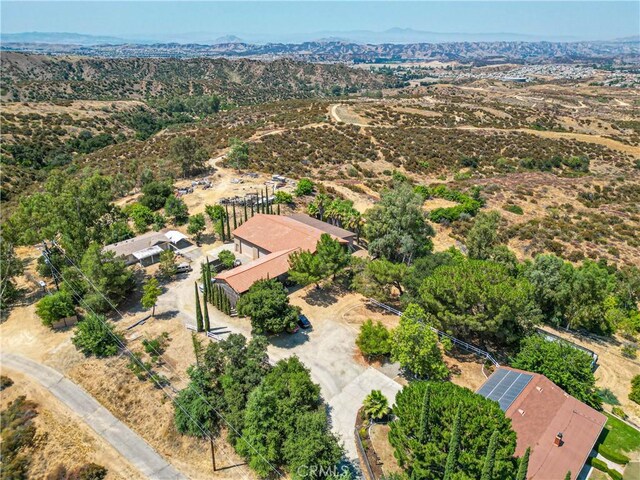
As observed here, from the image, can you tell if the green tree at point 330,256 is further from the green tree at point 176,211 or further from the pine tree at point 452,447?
the green tree at point 176,211

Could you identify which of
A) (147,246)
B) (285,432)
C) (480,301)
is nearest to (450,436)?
(285,432)

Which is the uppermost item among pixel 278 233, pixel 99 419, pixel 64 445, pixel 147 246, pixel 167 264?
pixel 278 233

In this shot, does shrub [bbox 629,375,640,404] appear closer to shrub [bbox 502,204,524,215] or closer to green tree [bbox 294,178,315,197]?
shrub [bbox 502,204,524,215]

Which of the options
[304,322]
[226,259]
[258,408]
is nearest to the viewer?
[258,408]

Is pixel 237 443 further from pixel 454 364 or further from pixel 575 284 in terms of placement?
pixel 575 284

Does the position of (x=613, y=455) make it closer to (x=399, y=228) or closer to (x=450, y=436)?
(x=450, y=436)

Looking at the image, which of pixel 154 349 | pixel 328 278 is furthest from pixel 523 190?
pixel 154 349

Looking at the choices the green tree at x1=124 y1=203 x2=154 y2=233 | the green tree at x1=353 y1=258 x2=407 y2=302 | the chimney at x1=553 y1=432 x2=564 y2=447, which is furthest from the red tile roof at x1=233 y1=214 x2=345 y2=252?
the chimney at x1=553 y1=432 x2=564 y2=447
